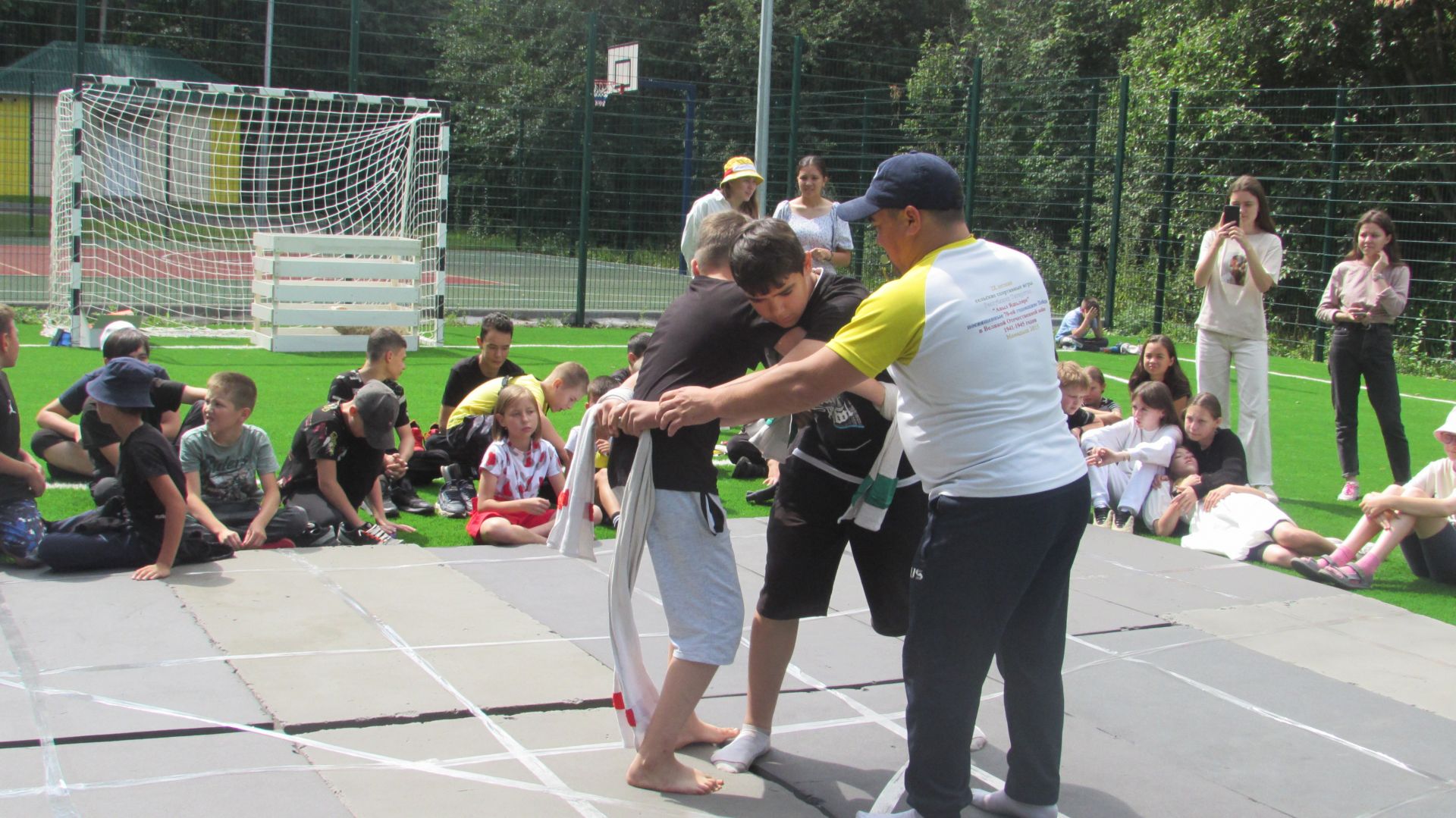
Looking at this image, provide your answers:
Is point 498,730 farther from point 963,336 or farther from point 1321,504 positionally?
point 1321,504

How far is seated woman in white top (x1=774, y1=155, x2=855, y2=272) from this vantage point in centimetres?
893

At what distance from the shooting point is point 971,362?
319 cm

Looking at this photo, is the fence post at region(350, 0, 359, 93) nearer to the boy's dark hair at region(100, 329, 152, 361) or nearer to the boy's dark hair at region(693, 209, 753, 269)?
the boy's dark hair at region(100, 329, 152, 361)

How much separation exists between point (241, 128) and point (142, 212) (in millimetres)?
2116

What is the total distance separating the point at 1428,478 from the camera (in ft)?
20.7

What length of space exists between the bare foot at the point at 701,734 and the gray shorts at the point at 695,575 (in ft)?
1.49

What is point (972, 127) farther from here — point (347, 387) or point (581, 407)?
point (347, 387)

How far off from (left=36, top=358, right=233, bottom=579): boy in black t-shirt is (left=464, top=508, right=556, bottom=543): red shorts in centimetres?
143

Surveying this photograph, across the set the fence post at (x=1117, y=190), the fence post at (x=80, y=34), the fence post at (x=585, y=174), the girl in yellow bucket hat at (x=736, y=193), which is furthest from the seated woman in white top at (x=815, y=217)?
the fence post at (x=1117, y=190)

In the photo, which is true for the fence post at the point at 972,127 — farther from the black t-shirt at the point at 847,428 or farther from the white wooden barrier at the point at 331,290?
the black t-shirt at the point at 847,428

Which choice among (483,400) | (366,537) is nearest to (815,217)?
(483,400)

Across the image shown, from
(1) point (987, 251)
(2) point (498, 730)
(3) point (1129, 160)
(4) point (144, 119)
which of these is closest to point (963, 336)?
(1) point (987, 251)

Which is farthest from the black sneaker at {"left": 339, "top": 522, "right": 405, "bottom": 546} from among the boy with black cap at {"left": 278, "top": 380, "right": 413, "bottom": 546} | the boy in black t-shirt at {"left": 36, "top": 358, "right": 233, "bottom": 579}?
the boy in black t-shirt at {"left": 36, "top": 358, "right": 233, "bottom": 579}

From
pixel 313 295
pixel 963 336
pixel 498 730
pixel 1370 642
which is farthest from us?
pixel 313 295
